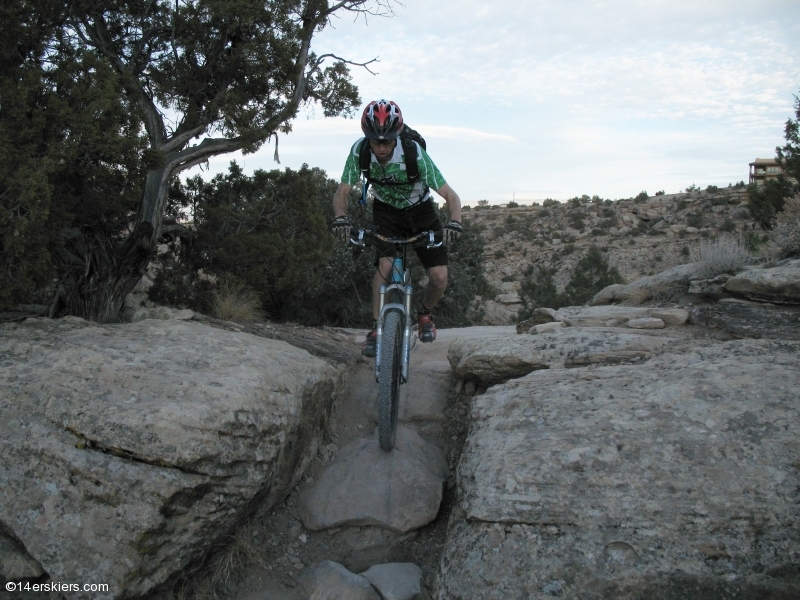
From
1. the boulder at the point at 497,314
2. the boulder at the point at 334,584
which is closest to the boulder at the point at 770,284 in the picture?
the boulder at the point at 334,584

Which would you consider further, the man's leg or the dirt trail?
the man's leg

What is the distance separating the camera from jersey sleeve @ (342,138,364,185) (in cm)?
438

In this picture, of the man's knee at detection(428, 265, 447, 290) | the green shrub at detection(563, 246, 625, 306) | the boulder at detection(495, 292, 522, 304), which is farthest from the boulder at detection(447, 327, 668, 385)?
the boulder at detection(495, 292, 522, 304)

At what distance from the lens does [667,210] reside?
26609mm

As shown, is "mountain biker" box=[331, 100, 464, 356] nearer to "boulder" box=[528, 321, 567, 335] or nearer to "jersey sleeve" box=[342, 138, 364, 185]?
"jersey sleeve" box=[342, 138, 364, 185]

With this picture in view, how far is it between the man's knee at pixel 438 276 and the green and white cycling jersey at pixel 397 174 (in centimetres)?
56

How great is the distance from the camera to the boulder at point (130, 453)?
9.89ft

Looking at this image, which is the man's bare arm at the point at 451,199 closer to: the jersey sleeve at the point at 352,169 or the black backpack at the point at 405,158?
the black backpack at the point at 405,158

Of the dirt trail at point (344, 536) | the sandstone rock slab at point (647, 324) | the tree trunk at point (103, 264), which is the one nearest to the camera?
the dirt trail at point (344, 536)

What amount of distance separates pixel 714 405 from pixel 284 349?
10.1ft

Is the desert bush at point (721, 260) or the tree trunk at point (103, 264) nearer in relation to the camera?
the desert bush at point (721, 260)

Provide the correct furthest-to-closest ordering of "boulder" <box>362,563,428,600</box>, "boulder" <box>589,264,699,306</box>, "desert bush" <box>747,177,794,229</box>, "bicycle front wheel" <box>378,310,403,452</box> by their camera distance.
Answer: "desert bush" <box>747,177,794,229</box>
"boulder" <box>589,264,699,306</box>
"bicycle front wheel" <box>378,310,403,452</box>
"boulder" <box>362,563,428,600</box>

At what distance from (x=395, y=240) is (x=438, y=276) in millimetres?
606

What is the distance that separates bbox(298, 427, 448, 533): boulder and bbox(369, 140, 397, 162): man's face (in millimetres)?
1967
